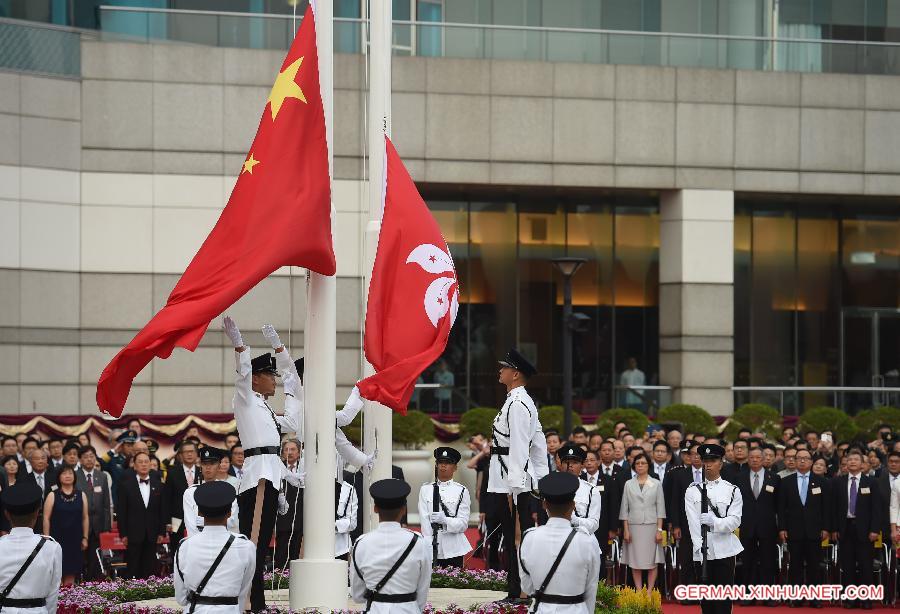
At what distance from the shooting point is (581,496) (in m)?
16.3

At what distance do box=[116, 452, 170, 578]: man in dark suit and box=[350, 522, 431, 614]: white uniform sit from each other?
9011mm

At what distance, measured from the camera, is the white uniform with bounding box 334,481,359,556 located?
15859 mm

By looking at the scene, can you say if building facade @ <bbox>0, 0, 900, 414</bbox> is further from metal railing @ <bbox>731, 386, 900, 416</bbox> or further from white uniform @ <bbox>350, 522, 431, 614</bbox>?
white uniform @ <bbox>350, 522, 431, 614</bbox>

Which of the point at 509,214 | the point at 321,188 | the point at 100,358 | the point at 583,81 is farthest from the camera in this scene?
the point at 509,214

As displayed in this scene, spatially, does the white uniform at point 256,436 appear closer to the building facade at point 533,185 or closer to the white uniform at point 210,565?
the white uniform at point 210,565

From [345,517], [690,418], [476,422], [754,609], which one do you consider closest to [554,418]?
[476,422]

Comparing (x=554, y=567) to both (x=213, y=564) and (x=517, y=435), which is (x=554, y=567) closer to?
(x=213, y=564)

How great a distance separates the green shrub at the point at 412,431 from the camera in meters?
26.9

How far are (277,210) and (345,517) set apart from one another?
4689mm

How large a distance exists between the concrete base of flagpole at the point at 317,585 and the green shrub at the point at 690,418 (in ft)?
55.2

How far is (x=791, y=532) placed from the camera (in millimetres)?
19375

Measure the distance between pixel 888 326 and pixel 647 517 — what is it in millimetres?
19932

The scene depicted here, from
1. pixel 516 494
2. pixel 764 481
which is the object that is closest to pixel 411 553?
pixel 516 494

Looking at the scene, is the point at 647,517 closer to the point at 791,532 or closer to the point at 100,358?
the point at 791,532
